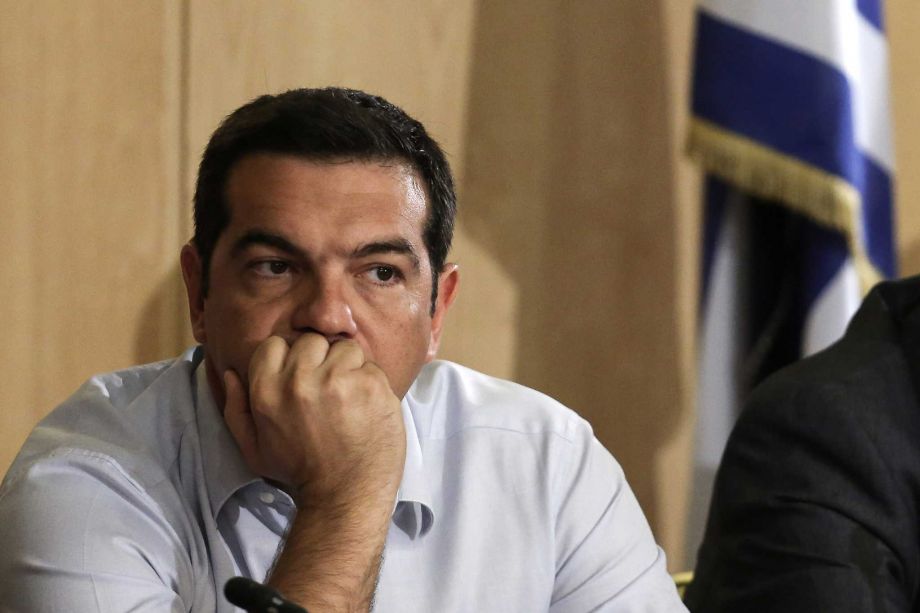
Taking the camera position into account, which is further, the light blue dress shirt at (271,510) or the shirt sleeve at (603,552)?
the shirt sleeve at (603,552)

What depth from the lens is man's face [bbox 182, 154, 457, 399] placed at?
139cm

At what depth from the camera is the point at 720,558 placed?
1.63 m

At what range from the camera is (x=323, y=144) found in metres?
1.42

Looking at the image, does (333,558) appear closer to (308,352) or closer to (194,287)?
(308,352)

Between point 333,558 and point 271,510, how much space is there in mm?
196

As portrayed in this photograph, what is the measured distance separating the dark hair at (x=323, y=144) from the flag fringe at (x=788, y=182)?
1039mm

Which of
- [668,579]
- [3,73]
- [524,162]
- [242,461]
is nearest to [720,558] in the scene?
[668,579]

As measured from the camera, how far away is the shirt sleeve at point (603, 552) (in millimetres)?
1489

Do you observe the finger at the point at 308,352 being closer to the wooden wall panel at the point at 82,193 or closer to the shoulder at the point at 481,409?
the shoulder at the point at 481,409

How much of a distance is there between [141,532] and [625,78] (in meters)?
1.86

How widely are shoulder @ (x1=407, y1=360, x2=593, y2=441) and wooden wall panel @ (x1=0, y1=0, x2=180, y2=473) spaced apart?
0.91 metres

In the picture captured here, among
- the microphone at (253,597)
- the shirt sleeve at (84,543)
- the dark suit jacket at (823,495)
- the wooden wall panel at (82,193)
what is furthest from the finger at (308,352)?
the wooden wall panel at (82,193)

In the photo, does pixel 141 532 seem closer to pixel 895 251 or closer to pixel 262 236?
pixel 262 236

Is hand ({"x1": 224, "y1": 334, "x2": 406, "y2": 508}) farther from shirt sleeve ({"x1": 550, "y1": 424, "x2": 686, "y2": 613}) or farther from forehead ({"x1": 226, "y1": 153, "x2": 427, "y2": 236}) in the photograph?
shirt sleeve ({"x1": 550, "y1": 424, "x2": 686, "y2": 613})
